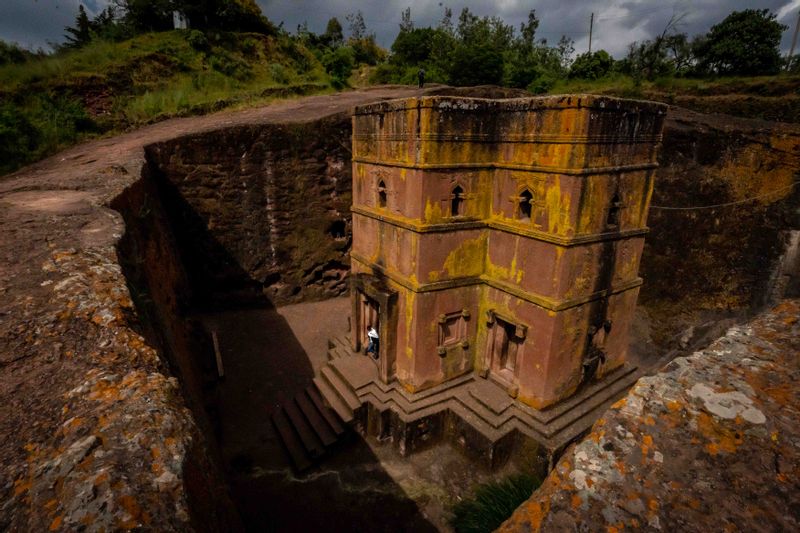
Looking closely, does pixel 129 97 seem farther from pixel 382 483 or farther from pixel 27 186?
pixel 382 483

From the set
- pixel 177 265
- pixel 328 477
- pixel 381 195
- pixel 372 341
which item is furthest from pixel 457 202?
pixel 177 265

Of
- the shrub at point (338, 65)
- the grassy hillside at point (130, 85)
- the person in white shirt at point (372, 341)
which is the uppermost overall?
the shrub at point (338, 65)

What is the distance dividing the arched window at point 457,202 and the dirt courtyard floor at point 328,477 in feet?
15.9

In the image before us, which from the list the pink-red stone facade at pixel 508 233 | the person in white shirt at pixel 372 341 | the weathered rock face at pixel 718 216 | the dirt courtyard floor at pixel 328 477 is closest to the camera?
the pink-red stone facade at pixel 508 233

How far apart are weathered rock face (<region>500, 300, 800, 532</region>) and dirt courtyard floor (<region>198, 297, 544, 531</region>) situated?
634cm

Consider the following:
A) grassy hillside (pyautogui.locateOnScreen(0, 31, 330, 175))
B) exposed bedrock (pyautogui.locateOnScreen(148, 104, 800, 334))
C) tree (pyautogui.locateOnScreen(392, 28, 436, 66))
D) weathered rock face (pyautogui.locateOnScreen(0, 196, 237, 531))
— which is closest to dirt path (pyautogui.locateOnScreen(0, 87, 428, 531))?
weathered rock face (pyautogui.locateOnScreen(0, 196, 237, 531))

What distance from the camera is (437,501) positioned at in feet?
25.4

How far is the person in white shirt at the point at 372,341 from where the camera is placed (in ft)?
32.3

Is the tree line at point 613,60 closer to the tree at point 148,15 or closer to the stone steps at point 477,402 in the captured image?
the tree at point 148,15

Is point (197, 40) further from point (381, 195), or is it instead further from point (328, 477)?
point (328, 477)

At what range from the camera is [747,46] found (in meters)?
20.8

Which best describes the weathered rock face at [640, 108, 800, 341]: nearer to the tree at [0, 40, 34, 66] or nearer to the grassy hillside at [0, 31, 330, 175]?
the grassy hillside at [0, 31, 330, 175]

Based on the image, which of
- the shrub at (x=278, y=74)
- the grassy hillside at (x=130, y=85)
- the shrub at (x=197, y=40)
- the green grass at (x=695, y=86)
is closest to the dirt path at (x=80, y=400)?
the grassy hillside at (x=130, y=85)

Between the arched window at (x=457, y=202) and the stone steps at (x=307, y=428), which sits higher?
the arched window at (x=457, y=202)
